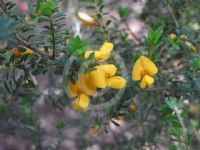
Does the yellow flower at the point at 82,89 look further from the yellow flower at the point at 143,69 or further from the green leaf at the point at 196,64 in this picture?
the green leaf at the point at 196,64

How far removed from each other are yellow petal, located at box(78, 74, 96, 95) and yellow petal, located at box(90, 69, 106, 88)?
0.02m

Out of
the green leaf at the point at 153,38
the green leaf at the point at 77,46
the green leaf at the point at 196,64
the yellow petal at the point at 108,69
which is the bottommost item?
the green leaf at the point at 196,64

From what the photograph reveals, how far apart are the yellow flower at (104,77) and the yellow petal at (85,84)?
26 millimetres

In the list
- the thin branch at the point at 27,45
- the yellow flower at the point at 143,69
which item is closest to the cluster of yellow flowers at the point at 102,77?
the yellow flower at the point at 143,69

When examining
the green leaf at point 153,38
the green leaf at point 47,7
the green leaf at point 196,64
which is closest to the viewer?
the green leaf at point 47,7

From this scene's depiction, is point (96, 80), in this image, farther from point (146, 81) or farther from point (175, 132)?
point (175, 132)

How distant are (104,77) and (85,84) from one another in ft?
0.20

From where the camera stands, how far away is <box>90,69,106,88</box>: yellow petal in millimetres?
1012

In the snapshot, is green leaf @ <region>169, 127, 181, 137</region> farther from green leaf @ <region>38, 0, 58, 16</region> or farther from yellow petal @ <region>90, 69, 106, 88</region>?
green leaf @ <region>38, 0, 58, 16</region>

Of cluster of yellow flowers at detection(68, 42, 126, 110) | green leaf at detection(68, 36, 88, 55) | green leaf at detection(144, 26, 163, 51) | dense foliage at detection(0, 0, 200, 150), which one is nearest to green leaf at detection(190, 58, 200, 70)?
dense foliage at detection(0, 0, 200, 150)

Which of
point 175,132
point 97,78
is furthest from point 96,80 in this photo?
point 175,132

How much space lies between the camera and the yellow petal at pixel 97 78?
3.32ft

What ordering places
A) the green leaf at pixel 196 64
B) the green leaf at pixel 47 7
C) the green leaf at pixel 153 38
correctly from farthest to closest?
the green leaf at pixel 196 64 → the green leaf at pixel 153 38 → the green leaf at pixel 47 7

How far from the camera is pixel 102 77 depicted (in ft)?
3.34
